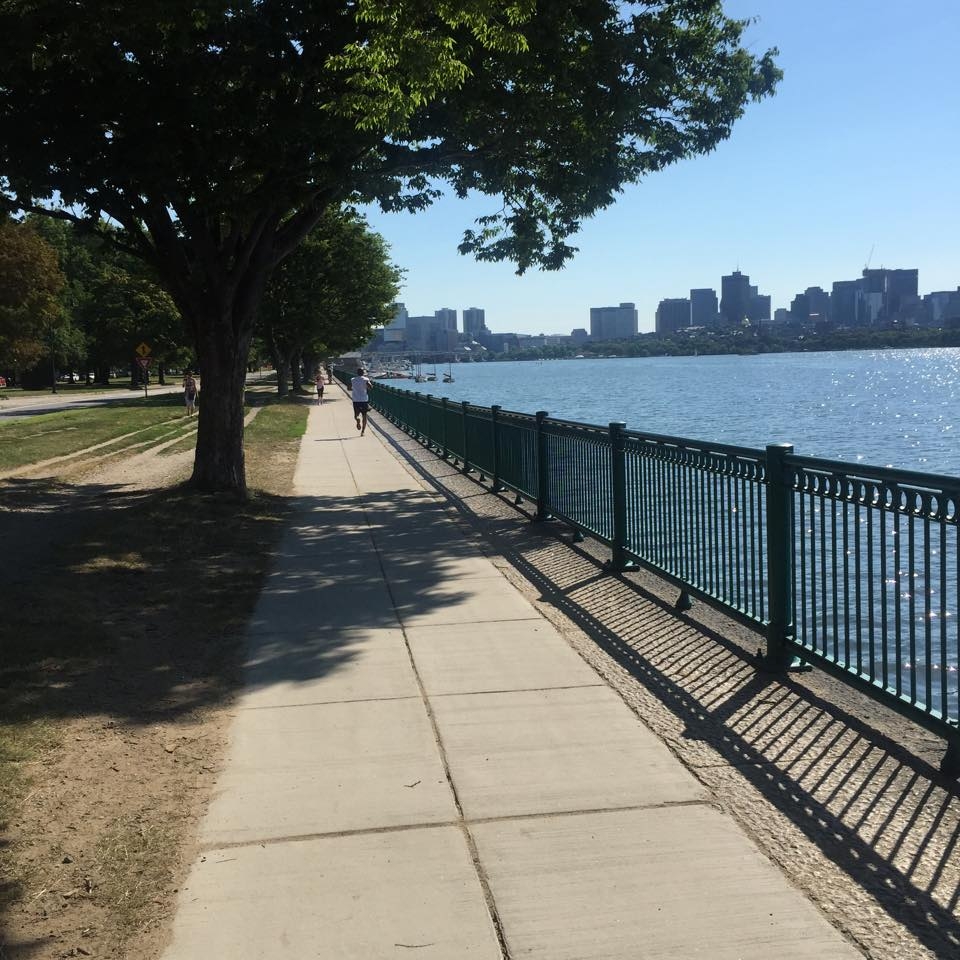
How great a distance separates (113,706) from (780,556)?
3.78 metres

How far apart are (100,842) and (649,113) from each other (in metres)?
12.8

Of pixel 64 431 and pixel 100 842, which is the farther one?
pixel 64 431

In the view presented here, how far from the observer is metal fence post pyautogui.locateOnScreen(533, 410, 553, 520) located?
1170 centimetres

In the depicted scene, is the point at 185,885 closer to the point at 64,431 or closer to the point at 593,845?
the point at 593,845

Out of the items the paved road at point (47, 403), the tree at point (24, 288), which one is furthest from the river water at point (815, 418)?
the tree at point (24, 288)

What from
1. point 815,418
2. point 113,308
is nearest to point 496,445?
point 815,418

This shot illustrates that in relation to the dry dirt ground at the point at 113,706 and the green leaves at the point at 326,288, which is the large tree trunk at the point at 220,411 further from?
the green leaves at the point at 326,288

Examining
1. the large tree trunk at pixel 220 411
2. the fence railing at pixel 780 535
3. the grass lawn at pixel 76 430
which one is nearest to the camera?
the fence railing at pixel 780 535

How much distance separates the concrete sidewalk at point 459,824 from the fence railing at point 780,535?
1128mm

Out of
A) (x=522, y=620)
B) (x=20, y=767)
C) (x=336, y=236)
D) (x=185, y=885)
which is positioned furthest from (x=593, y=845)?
(x=336, y=236)

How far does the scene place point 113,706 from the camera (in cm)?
556

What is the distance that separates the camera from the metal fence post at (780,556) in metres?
5.86

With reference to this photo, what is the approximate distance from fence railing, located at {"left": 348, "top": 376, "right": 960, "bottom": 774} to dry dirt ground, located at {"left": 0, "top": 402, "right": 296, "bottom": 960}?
3.13m

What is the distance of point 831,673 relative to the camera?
17.7 ft
